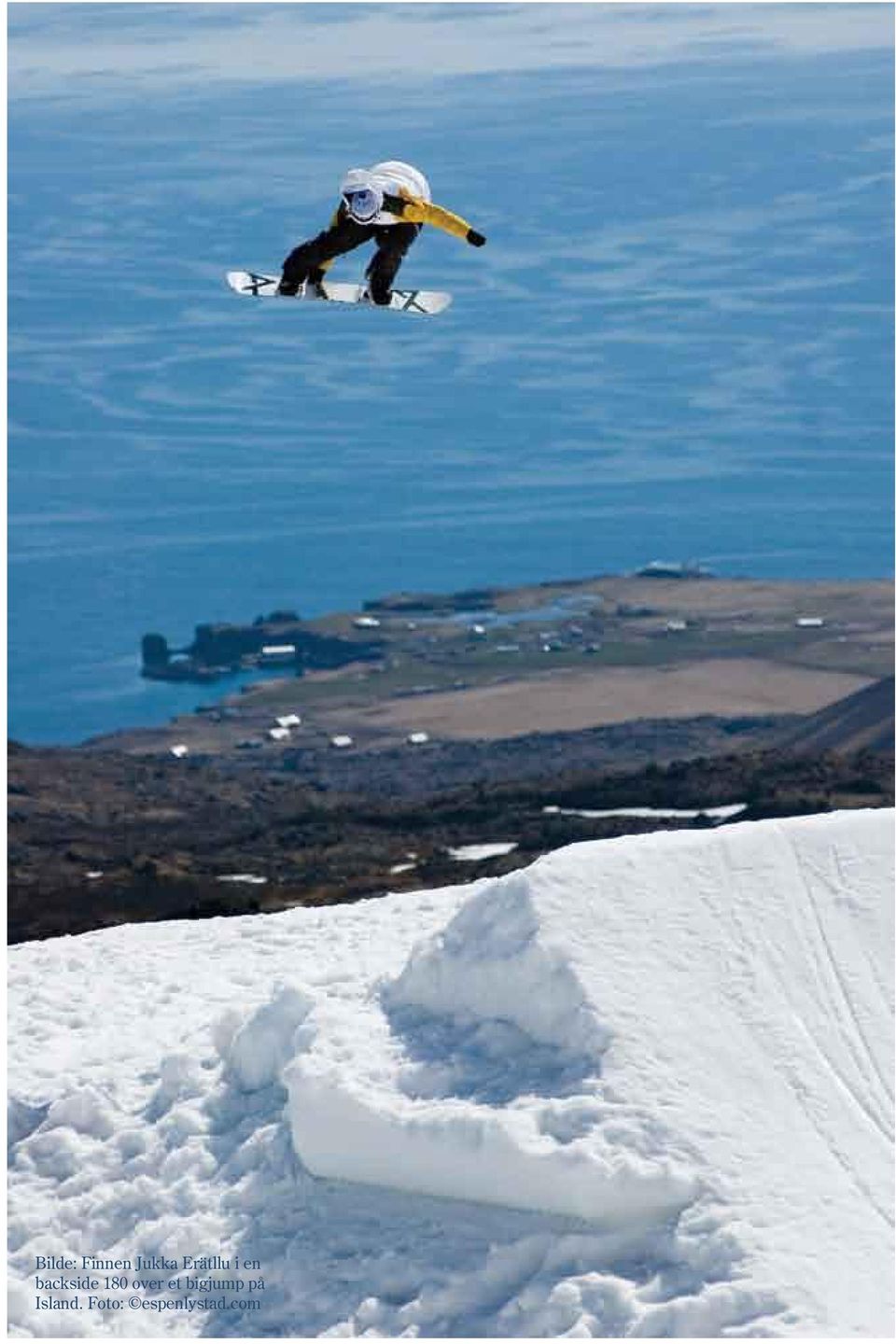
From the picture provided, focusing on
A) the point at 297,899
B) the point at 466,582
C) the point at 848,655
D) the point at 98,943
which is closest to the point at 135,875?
the point at 297,899

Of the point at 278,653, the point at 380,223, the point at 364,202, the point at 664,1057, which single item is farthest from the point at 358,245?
the point at 278,653

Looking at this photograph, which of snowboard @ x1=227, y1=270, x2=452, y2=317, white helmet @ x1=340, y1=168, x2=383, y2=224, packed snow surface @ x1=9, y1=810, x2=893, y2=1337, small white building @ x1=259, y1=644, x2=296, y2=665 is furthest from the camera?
small white building @ x1=259, y1=644, x2=296, y2=665

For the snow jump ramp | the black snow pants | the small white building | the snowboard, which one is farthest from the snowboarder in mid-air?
the small white building

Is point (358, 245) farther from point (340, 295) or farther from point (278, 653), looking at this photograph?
point (278, 653)

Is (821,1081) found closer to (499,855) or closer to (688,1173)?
(688,1173)

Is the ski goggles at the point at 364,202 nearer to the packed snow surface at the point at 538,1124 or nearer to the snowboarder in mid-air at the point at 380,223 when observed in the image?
the snowboarder in mid-air at the point at 380,223

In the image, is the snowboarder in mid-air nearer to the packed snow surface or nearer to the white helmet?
the white helmet
